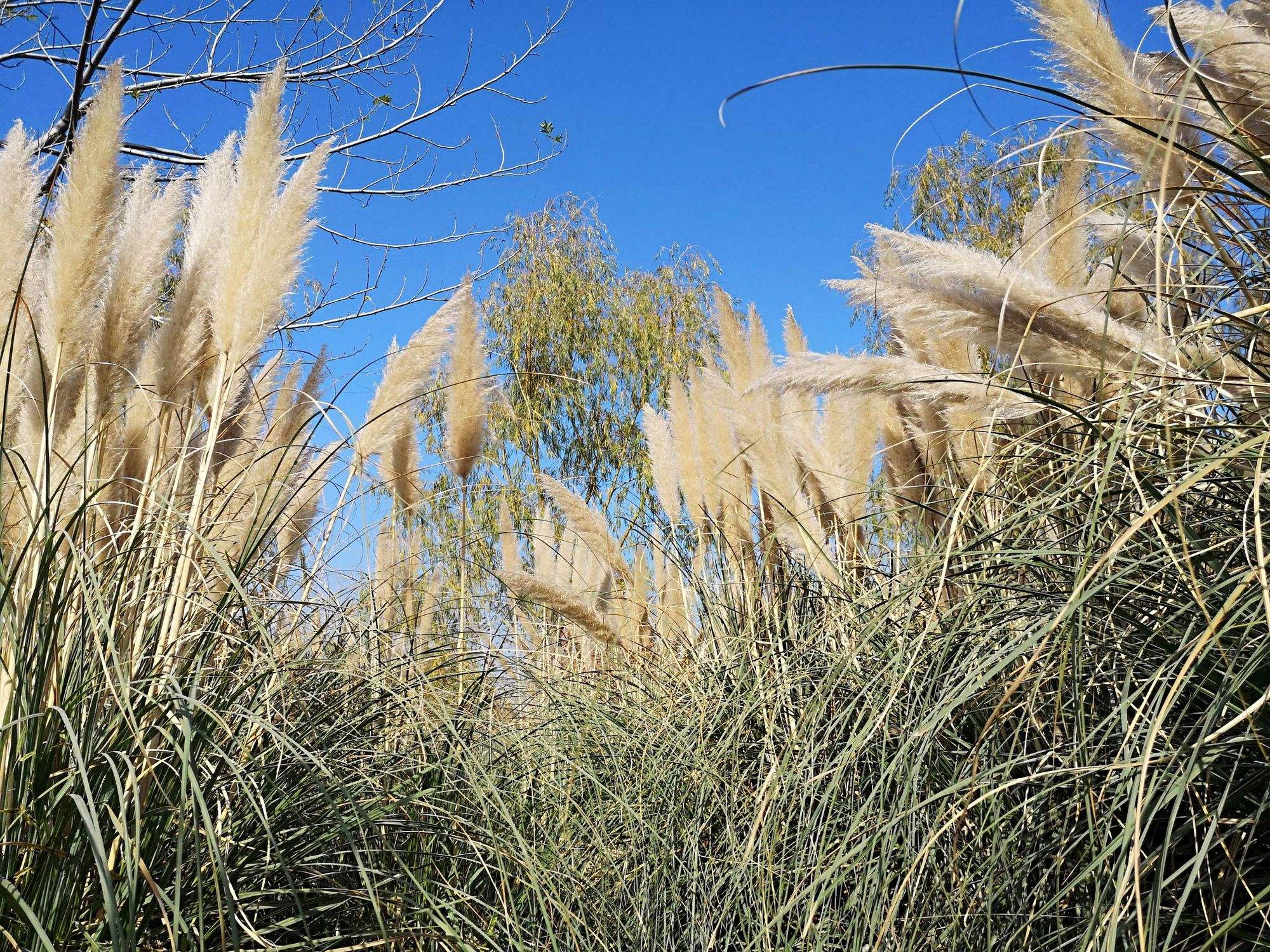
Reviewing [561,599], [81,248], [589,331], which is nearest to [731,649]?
[561,599]

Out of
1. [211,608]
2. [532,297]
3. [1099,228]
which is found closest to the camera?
[211,608]

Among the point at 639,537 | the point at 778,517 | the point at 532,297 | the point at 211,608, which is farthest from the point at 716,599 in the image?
the point at 532,297

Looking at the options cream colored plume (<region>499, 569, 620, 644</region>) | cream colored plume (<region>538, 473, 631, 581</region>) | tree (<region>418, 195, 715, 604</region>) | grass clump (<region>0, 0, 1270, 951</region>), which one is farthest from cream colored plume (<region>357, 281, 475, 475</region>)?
tree (<region>418, 195, 715, 604</region>)

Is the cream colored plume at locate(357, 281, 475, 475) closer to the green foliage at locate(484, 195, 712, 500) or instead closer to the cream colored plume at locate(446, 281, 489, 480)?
the cream colored plume at locate(446, 281, 489, 480)

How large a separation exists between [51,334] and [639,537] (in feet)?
6.75

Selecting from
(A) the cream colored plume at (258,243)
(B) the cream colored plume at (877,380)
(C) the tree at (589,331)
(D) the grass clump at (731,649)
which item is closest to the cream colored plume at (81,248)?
(D) the grass clump at (731,649)

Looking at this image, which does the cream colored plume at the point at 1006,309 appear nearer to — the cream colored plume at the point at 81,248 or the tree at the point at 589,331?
the cream colored plume at the point at 81,248

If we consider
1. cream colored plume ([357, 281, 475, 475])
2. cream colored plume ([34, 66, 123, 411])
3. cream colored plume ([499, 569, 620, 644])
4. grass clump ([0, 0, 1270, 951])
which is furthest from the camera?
cream colored plume ([499, 569, 620, 644])

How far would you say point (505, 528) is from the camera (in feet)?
14.9

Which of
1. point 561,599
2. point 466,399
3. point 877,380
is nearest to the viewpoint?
point 877,380

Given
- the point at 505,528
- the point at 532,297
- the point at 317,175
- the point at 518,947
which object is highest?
the point at 532,297

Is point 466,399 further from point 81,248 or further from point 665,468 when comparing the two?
point 81,248

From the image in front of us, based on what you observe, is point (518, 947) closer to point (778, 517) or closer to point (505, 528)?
point (778, 517)

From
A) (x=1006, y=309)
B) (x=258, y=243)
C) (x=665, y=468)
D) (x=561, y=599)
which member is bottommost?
(x=561, y=599)
